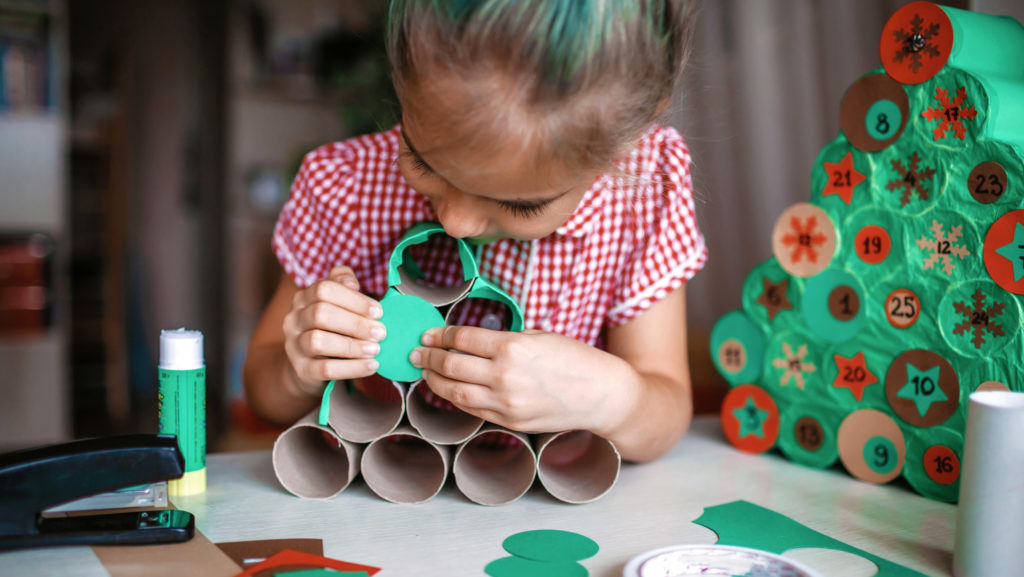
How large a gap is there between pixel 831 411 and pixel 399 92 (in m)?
0.50

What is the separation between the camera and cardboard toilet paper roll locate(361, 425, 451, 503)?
0.66m

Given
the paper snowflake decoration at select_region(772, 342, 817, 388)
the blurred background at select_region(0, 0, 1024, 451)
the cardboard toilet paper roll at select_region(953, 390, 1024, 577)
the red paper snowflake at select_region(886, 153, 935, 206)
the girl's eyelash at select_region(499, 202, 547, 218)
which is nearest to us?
the cardboard toilet paper roll at select_region(953, 390, 1024, 577)

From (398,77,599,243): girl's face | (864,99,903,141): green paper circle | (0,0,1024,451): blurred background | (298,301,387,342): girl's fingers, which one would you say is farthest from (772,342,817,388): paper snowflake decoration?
(0,0,1024,451): blurred background

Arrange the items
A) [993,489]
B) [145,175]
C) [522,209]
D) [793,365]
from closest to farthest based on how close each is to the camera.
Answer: [993,489], [522,209], [793,365], [145,175]

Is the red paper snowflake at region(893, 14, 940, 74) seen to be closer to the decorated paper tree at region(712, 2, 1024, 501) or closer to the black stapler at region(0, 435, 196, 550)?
the decorated paper tree at region(712, 2, 1024, 501)

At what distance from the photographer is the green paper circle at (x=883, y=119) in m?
0.72

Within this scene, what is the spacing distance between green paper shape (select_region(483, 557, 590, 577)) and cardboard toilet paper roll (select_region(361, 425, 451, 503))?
0.14 m

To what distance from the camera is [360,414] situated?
0.70m

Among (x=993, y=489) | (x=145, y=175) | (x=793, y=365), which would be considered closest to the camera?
(x=993, y=489)

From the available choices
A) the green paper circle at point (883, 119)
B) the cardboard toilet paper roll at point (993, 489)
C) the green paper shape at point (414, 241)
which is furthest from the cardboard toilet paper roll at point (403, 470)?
the green paper circle at point (883, 119)

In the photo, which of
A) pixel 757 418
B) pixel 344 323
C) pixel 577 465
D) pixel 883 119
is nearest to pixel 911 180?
pixel 883 119

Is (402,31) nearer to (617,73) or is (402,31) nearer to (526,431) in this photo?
Answer: (617,73)

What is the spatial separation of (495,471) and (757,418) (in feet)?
0.98

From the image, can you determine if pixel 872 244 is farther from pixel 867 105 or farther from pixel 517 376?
pixel 517 376
